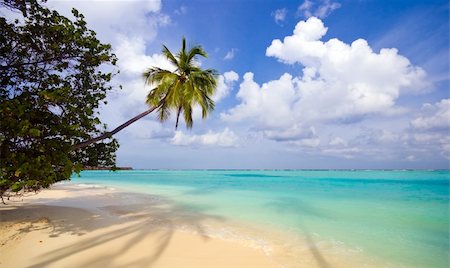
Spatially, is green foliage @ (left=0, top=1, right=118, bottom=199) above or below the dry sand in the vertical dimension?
above

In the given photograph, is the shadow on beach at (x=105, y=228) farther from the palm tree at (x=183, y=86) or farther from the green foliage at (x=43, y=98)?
the palm tree at (x=183, y=86)

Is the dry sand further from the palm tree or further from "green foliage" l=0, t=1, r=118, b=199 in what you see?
the palm tree

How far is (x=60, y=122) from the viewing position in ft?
18.4

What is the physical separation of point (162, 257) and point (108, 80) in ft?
14.5

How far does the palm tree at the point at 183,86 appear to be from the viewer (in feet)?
33.0

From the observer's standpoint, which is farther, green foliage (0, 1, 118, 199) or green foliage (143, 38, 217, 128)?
green foliage (143, 38, 217, 128)

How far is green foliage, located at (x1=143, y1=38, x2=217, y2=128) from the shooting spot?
33.0 ft

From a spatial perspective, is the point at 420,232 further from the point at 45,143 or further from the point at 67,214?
the point at 67,214

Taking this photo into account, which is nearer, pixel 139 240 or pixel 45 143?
pixel 45 143

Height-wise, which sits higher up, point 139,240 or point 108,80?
point 108,80

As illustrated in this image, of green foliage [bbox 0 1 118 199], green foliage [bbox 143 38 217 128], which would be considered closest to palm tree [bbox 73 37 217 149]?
green foliage [bbox 143 38 217 128]

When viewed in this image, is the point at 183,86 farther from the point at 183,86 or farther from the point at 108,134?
the point at 108,134

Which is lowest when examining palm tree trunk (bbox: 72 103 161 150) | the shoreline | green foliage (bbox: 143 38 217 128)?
the shoreline

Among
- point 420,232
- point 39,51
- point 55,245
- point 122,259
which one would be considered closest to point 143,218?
point 55,245
